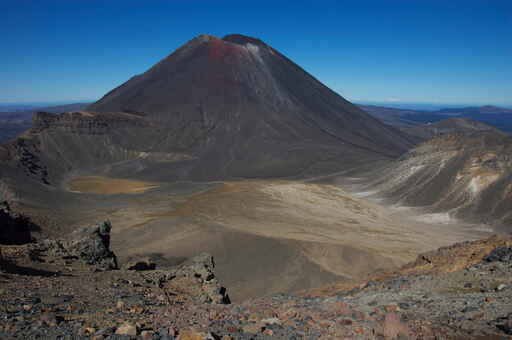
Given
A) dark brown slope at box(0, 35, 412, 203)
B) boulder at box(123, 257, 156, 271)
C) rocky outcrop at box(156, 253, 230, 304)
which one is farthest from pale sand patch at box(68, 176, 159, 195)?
rocky outcrop at box(156, 253, 230, 304)

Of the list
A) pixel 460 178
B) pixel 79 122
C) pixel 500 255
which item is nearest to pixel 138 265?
pixel 500 255

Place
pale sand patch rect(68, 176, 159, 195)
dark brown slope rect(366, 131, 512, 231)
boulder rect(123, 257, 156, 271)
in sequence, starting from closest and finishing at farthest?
boulder rect(123, 257, 156, 271) → dark brown slope rect(366, 131, 512, 231) → pale sand patch rect(68, 176, 159, 195)

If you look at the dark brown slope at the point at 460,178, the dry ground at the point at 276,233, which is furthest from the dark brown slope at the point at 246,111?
the dry ground at the point at 276,233

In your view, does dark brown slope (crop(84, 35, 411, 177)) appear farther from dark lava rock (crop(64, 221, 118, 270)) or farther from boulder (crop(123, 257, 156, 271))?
dark lava rock (crop(64, 221, 118, 270))

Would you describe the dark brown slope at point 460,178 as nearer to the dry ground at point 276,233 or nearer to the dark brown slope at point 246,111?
the dry ground at point 276,233

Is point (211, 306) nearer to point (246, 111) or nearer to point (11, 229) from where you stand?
point (11, 229)

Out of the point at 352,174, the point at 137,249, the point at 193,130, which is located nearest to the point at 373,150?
the point at 352,174
